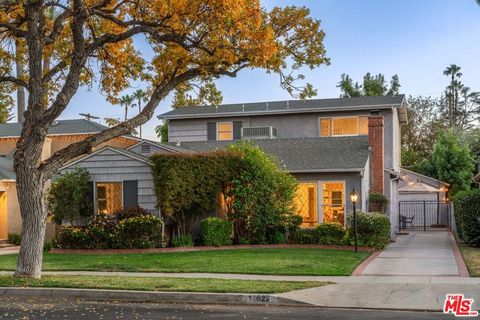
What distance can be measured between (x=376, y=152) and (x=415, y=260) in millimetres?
8592

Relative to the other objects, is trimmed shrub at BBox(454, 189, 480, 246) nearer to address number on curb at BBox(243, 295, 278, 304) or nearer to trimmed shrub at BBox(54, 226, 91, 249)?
address number on curb at BBox(243, 295, 278, 304)

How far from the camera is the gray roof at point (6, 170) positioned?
27422mm

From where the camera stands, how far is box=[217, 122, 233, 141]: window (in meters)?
33.9

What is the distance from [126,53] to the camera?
18.3 meters

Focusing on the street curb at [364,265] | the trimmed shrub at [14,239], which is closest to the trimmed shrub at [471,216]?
the street curb at [364,265]

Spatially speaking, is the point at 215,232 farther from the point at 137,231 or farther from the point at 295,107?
the point at 295,107

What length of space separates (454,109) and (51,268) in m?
54.7

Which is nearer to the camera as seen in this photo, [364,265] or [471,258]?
[364,265]

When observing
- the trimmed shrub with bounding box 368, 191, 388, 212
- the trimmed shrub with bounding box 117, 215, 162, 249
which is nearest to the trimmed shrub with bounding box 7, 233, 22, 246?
the trimmed shrub with bounding box 117, 215, 162, 249

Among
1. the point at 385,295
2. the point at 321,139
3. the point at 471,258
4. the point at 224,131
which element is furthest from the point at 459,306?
the point at 224,131

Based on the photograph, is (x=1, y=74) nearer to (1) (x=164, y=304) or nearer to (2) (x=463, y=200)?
(1) (x=164, y=304)

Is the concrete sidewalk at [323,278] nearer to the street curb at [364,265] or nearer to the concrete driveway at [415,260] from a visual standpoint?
the street curb at [364,265]

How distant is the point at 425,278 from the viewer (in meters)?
14.1

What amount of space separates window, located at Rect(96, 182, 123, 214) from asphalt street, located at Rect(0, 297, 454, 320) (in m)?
11.3
